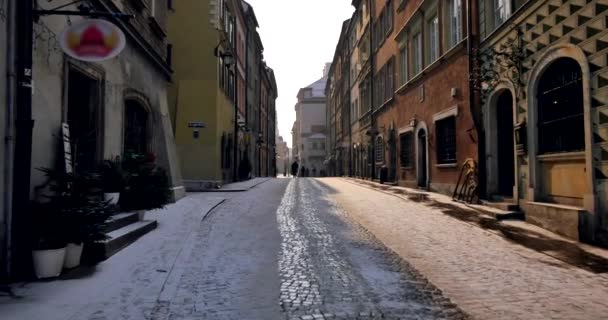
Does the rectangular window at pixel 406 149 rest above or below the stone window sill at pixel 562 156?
above

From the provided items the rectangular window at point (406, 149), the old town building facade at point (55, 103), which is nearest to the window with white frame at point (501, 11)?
the old town building facade at point (55, 103)

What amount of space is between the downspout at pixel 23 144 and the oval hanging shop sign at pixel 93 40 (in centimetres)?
44

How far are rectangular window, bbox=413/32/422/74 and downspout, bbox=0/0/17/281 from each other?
15744 mm

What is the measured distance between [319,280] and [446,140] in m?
11.8

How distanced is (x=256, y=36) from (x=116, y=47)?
3585cm

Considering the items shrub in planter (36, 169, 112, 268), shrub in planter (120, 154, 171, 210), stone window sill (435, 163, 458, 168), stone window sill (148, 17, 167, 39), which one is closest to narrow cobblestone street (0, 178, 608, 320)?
shrub in planter (36, 169, 112, 268)

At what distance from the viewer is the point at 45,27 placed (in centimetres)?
648

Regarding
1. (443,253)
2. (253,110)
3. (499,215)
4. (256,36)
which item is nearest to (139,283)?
(443,253)

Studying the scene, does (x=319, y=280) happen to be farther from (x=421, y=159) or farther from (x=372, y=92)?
(x=372, y=92)

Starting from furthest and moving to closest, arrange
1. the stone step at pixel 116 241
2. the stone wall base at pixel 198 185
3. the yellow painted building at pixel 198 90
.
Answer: the yellow painted building at pixel 198 90 → the stone wall base at pixel 198 185 → the stone step at pixel 116 241

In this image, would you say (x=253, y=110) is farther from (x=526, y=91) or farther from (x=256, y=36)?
(x=526, y=91)

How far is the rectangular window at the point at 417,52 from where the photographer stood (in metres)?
19.1

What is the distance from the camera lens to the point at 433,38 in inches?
695

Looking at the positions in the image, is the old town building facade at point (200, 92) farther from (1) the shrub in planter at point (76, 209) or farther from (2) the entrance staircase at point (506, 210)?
(1) the shrub in planter at point (76, 209)
